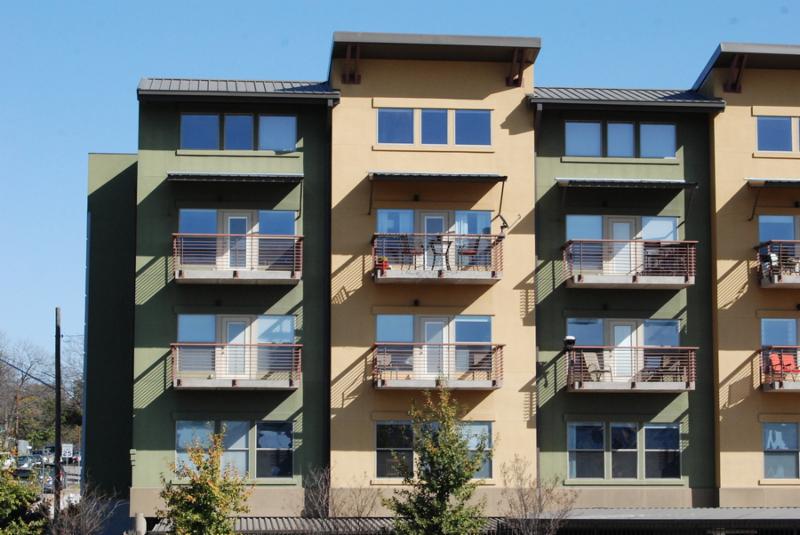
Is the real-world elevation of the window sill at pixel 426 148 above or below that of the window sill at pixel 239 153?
above

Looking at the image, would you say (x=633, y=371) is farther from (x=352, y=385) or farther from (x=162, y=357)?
(x=162, y=357)

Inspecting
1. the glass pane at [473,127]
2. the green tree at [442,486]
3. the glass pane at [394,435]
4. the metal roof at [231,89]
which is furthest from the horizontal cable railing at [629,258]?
the metal roof at [231,89]

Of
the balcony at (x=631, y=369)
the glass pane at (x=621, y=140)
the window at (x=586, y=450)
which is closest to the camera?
the balcony at (x=631, y=369)

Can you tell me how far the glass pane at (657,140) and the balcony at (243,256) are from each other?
38.9 ft

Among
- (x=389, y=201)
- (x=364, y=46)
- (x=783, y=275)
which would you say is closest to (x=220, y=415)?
(x=389, y=201)

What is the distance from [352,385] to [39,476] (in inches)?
386

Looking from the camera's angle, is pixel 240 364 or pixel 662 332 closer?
pixel 240 364

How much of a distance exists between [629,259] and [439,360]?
280 inches

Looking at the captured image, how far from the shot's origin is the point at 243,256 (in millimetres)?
39969

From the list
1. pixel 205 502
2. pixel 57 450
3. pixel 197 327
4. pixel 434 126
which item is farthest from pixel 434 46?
pixel 57 450

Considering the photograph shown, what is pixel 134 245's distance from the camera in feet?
144

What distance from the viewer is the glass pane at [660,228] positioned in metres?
41.6

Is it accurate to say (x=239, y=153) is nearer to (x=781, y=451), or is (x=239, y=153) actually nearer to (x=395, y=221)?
(x=395, y=221)

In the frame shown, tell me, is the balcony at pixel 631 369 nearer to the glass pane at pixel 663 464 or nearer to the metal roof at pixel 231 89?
the glass pane at pixel 663 464
